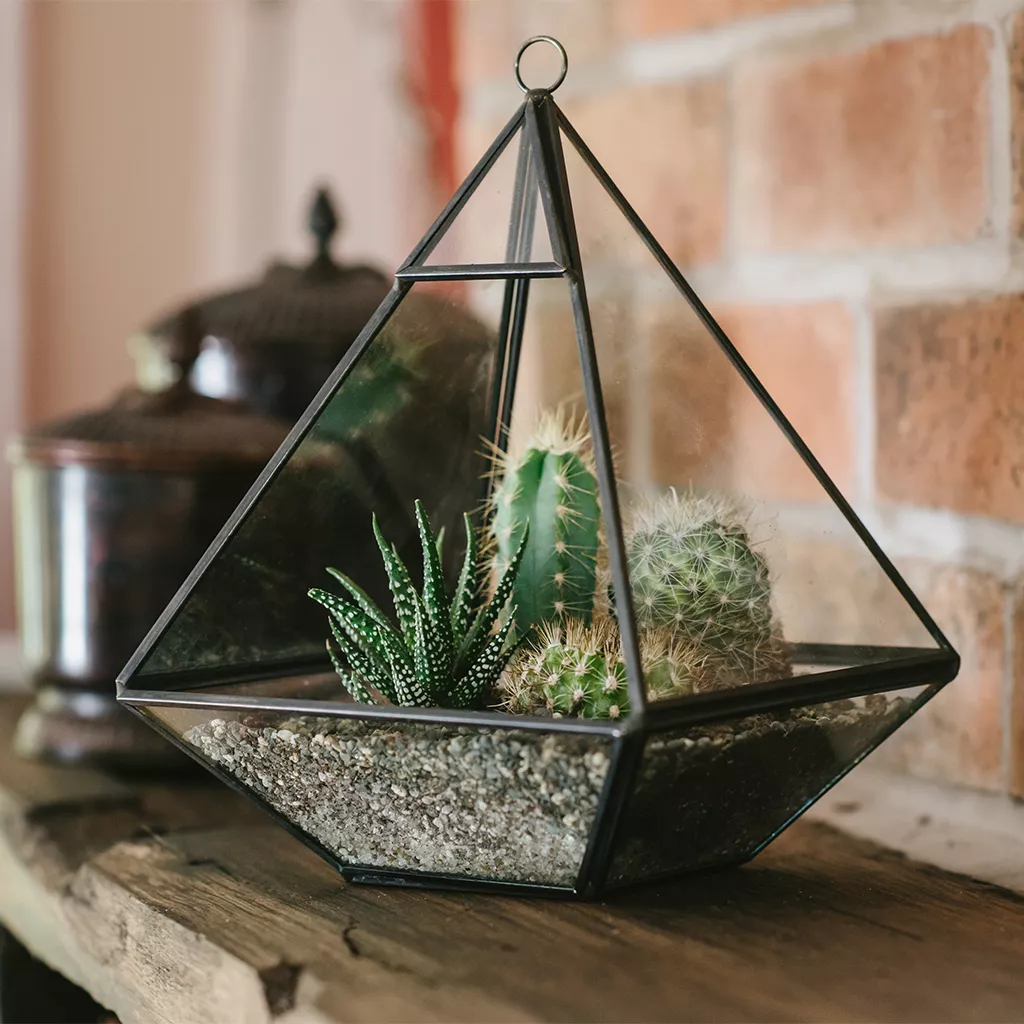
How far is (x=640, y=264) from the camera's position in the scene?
0.86 m

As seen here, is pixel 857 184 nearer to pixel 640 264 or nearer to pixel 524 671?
pixel 640 264

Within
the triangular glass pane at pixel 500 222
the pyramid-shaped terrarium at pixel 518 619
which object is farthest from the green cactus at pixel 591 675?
the triangular glass pane at pixel 500 222

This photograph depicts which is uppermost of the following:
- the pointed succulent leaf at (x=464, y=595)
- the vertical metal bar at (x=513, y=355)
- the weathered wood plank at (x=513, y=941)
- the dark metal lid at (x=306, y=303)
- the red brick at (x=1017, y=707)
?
the dark metal lid at (x=306, y=303)

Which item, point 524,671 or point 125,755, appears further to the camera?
point 125,755

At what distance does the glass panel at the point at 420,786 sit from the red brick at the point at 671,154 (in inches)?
16.7

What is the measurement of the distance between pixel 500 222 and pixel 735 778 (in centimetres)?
35

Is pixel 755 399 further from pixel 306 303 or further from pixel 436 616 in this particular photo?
pixel 306 303

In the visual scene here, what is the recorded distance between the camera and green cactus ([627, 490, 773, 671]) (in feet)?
1.98

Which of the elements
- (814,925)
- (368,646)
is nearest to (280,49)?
(368,646)

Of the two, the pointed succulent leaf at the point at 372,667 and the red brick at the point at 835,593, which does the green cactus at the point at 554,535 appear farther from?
the red brick at the point at 835,593

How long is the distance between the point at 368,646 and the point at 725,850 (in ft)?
0.71

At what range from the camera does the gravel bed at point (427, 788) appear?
549 millimetres

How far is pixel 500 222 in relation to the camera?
0.73 m

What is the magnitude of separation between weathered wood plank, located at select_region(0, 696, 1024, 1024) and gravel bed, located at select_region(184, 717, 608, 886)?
0.10 feet
